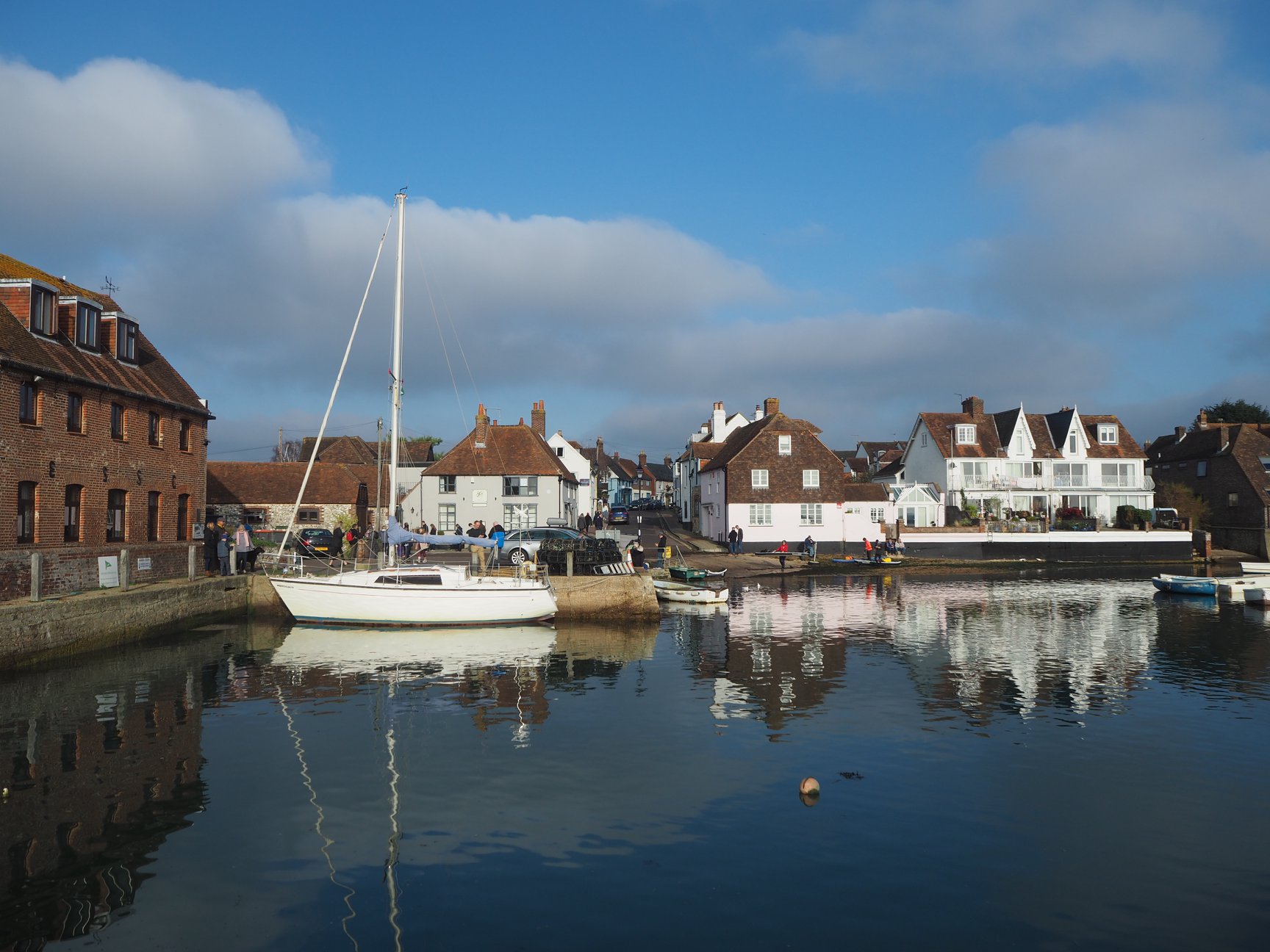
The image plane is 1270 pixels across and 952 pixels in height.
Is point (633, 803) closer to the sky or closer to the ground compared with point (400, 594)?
closer to the ground

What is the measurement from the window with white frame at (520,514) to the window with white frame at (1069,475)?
143 ft

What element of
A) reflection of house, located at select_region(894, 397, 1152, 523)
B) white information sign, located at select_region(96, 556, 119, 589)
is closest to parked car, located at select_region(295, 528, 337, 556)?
white information sign, located at select_region(96, 556, 119, 589)

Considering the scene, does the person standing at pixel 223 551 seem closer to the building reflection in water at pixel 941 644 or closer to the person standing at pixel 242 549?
the person standing at pixel 242 549

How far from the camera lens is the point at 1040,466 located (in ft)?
245

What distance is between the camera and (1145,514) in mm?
69938

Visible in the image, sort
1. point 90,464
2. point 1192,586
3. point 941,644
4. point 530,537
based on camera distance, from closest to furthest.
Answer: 1. point 90,464
2. point 941,644
3. point 1192,586
4. point 530,537

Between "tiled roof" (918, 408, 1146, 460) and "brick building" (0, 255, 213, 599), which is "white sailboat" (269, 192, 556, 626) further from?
"tiled roof" (918, 408, 1146, 460)

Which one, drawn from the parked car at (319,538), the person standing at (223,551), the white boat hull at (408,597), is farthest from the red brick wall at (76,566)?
the parked car at (319,538)

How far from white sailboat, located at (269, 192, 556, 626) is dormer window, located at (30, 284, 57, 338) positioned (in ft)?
30.5

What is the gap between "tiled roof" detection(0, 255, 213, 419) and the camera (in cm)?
2698

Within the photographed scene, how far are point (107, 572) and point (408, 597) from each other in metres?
9.73

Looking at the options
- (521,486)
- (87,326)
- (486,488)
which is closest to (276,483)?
(486,488)

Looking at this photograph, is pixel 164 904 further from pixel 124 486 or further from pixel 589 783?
pixel 124 486

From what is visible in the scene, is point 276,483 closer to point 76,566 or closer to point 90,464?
point 90,464
